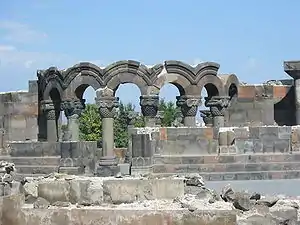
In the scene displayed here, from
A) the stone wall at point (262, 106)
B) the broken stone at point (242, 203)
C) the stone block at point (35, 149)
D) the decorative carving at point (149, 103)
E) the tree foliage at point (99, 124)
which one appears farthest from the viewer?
the tree foliage at point (99, 124)

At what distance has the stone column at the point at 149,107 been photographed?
1563 cm

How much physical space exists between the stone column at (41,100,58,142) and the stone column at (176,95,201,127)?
142 inches

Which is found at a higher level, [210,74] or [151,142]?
[210,74]

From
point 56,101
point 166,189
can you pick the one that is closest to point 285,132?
point 56,101

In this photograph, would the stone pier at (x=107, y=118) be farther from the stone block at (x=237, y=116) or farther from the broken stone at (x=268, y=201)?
the broken stone at (x=268, y=201)

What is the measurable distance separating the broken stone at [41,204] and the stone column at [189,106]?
11.4 m

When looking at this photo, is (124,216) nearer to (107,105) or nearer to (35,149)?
(35,149)

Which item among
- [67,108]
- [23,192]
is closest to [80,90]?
[67,108]

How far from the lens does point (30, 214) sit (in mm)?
4996

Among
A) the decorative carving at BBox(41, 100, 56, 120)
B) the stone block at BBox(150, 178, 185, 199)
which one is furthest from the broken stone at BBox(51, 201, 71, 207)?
the decorative carving at BBox(41, 100, 56, 120)

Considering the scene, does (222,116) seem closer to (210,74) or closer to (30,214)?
(210,74)

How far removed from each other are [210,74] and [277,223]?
1178 cm

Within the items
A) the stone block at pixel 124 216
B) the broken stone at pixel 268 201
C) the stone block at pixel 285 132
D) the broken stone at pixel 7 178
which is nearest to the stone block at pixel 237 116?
the stone block at pixel 285 132

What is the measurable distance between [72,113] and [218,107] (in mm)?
4124
